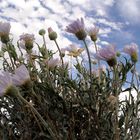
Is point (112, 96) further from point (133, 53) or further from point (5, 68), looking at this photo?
point (5, 68)

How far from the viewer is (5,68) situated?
1.34m

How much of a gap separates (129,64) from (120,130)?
0.57 feet

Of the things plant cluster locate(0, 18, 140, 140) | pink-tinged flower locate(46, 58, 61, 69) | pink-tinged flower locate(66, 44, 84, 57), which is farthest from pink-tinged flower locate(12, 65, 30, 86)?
pink-tinged flower locate(66, 44, 84, 57)

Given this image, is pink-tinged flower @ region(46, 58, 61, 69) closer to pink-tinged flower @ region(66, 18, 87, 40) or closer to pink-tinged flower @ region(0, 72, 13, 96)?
pink-tinged flower @ region(66, 18, 87, 40)

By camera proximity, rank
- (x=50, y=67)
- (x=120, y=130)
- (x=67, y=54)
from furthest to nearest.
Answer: (x=67, y=54), (x=50, y=67), (x=120, y=130)

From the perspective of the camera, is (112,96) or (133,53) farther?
(133,53)

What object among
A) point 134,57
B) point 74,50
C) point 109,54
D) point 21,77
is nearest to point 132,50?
point 134,57

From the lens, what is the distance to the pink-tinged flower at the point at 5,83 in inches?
34.0

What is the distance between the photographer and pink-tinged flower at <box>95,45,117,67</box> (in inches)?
37.6

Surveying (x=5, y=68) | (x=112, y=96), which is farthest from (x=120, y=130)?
(x=5, y=68)

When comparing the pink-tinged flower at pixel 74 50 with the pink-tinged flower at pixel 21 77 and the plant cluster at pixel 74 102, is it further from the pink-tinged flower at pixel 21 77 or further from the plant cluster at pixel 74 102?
the pink-tinged flower at pixel 21 77

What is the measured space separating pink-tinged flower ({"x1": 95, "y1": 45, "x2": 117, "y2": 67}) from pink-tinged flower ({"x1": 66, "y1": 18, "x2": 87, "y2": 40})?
0.28ft

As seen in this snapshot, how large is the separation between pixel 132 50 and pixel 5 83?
1.26 feet

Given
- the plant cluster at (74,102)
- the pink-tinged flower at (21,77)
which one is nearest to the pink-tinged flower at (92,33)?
the plant cluster at (74,102)
